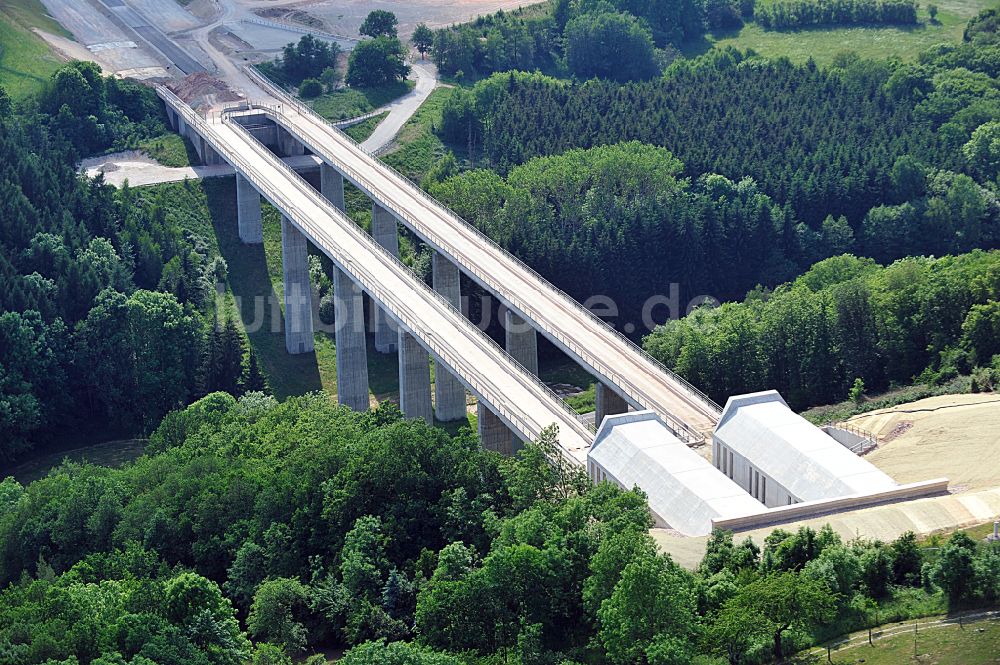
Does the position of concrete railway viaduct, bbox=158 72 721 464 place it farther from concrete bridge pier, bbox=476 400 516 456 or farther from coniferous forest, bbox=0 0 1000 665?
coniferous forest, bbox=0 0 1000 665

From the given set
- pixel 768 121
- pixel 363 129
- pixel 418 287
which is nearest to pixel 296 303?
pixel 418 287

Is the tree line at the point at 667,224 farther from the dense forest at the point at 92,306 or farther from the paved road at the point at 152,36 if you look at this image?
the paved road at the point at 152,36

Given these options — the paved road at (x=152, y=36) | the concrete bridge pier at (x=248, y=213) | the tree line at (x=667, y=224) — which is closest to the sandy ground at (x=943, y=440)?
the tree line at (x=667, y=224)

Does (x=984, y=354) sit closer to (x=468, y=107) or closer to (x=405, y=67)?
(x=468, y=107)

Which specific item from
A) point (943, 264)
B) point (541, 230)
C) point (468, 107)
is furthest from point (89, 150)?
point (943, 264)

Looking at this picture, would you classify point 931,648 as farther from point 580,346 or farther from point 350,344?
point 350,344
